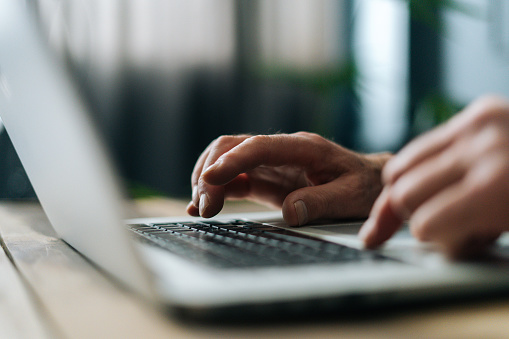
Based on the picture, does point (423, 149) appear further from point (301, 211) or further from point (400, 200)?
point (301, 211)

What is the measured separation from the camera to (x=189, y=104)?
2.21m

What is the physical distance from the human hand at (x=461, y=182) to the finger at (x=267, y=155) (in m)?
0.27

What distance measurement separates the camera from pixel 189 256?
325 mm

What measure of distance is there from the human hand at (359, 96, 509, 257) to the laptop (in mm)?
21

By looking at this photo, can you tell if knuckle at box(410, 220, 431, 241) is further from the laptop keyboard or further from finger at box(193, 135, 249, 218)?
finger at box(193, 135, 249, 218)

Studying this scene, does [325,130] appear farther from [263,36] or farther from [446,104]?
[446,104]

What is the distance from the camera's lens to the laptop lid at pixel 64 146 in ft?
0.85

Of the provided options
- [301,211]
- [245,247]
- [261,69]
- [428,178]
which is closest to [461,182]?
[428,178]

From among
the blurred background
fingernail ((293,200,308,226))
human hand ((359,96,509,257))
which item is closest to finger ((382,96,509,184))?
human hand ((359,96,509,257))

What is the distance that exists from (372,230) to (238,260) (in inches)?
4.9

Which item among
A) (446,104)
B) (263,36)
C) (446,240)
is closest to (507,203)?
(446,240)

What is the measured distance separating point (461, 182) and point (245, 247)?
0.54ft

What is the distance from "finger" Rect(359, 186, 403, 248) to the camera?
372mm

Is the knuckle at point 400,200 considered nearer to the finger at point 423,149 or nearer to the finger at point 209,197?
the finger at point 423,149
